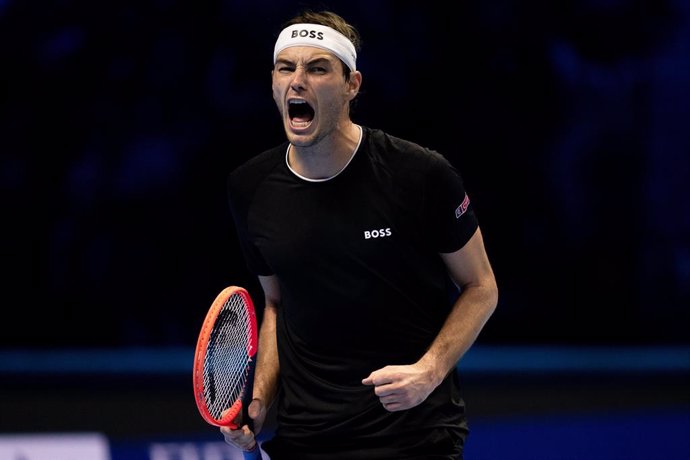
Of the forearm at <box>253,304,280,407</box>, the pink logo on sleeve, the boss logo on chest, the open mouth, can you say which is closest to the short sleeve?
the pink logo on sleeve

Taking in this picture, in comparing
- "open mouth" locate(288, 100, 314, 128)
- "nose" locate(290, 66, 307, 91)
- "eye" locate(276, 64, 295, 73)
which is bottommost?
"open mouth" locate(288, 100, 314, 128)

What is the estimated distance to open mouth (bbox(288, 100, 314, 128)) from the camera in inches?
118

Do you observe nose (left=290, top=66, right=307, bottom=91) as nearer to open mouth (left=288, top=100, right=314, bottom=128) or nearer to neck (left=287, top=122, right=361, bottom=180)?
open mouth (left=288, top=100, right=314, bottom=128)

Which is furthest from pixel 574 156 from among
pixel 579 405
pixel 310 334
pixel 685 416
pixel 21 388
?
pixel 310 334

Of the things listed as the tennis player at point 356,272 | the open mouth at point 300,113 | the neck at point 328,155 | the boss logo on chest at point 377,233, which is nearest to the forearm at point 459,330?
the tennis player at point 356,272

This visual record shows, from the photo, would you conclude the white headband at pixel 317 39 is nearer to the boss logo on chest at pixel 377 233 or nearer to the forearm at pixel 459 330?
the boss logo on chest at pixel 377 233

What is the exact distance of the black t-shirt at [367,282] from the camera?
2.96 meters

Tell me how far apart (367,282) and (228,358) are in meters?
0.48

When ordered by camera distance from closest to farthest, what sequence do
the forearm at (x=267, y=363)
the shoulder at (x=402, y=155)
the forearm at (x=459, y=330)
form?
the forearm at (x=459, y=330)
the shoulder at (x=402, y=155)
the forearm at (x=267, y=363)

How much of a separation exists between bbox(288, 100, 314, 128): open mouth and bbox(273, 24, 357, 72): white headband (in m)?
0.14

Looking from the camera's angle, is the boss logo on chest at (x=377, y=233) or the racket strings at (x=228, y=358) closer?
the boss logo on chest at (x=377, y=233)

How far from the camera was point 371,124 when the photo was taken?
6395mm

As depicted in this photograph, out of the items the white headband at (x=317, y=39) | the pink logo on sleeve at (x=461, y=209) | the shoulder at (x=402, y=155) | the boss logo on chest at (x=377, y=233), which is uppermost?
the white headband at (x=317, y=39)

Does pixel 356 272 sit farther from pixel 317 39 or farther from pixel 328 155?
pixel 317 39
